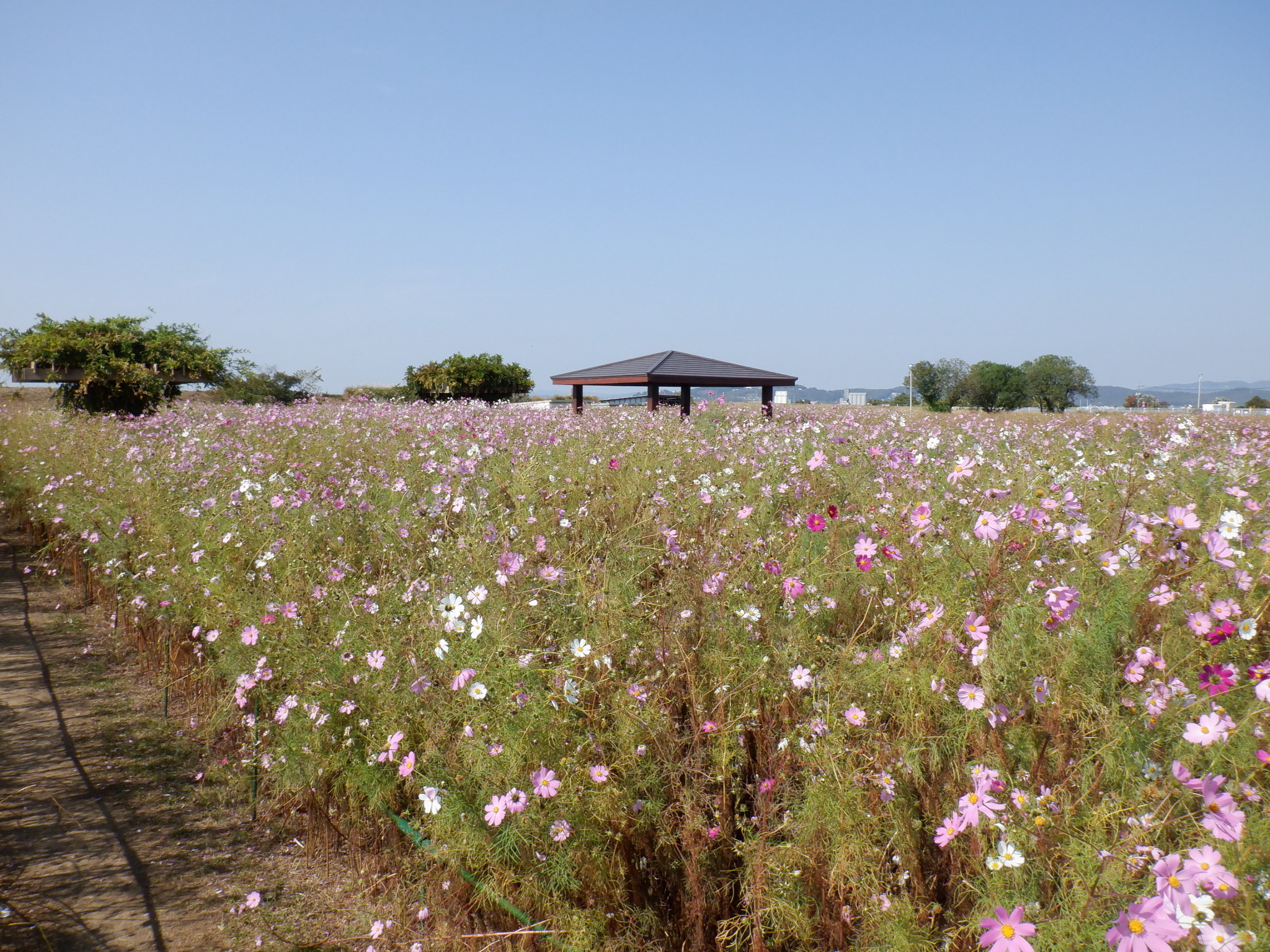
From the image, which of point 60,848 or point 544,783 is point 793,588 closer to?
point 544,783

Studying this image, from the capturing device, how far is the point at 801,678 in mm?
2141

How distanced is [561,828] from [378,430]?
6989 millimetres

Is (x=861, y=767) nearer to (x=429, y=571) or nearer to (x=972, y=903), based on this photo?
(x=972, y=903)

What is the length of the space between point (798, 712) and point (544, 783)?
2.69 ft

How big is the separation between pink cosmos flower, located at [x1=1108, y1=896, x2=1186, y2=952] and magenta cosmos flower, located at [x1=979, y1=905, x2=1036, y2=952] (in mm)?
123

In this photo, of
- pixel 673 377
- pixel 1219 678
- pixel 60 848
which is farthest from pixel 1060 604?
pixel 673 377

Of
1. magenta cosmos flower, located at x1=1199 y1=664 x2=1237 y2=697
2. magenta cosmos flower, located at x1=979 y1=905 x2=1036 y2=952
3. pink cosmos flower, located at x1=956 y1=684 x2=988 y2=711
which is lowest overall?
magenta cosmos flower, located at x1=979 y1=905 x2=1036 y2=952

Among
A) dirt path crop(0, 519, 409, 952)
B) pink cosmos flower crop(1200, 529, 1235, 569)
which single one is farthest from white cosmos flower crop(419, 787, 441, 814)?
pink cosmos flower crop(1200, 529, 1235, 569)

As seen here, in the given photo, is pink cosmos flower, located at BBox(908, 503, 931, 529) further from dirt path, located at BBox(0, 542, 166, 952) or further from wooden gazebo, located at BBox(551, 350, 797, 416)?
wooden gazebo, located at BBox(551, 350, 797, 416)

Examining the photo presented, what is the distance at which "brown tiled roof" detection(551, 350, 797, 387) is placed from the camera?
14586 millimetres

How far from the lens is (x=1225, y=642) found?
1.82m

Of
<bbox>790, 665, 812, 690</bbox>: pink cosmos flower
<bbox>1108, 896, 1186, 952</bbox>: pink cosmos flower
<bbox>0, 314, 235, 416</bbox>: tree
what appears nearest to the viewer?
<bbox>1108, 896, 1186, 952</bbox>: pink cosmos flower

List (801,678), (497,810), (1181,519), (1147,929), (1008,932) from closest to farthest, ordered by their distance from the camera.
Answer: (1147,929)
(1008,932)
(497,810)
(1181,519)
(801,678)

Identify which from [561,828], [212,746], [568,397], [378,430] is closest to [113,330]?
[378,430]
